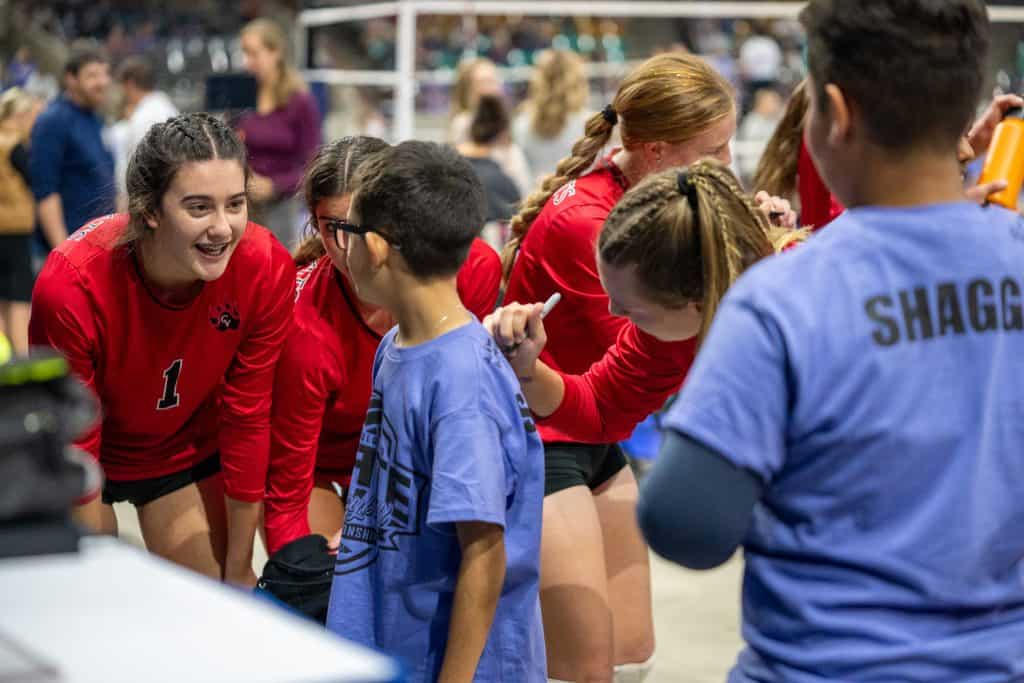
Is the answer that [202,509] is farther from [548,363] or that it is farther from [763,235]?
[763,235]

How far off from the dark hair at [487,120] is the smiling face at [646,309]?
4.63 meters

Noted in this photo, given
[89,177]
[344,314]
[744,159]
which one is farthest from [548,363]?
[744,159]

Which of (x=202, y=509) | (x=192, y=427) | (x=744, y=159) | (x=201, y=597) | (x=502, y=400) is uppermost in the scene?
(x=201, y=597)

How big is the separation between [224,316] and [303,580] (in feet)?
1.88

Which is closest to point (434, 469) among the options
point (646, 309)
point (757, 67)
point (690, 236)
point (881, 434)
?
point (646, 309)

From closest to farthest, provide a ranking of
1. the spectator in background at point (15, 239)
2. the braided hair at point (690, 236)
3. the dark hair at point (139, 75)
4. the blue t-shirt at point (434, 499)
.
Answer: the braided hair at point (690, 236)
the blue t-shirt at point (434, 499)
the spectator in background at point (15, 239)
the dark hair at point (139, 75)

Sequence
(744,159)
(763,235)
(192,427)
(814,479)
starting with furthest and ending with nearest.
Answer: (744,159)
(192,427)
(763,235)
(814,479)

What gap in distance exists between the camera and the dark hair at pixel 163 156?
2.61 m

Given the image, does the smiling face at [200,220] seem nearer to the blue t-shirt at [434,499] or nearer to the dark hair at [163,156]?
the dark hair at [163,156]

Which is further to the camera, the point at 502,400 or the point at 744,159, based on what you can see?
the point at 744,159

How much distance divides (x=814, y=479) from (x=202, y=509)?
2.07 m

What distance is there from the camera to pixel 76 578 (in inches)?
43.0

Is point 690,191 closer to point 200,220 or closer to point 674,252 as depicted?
point 674,252

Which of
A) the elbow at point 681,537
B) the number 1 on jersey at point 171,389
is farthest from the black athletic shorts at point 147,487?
the elbow at point 681,537
